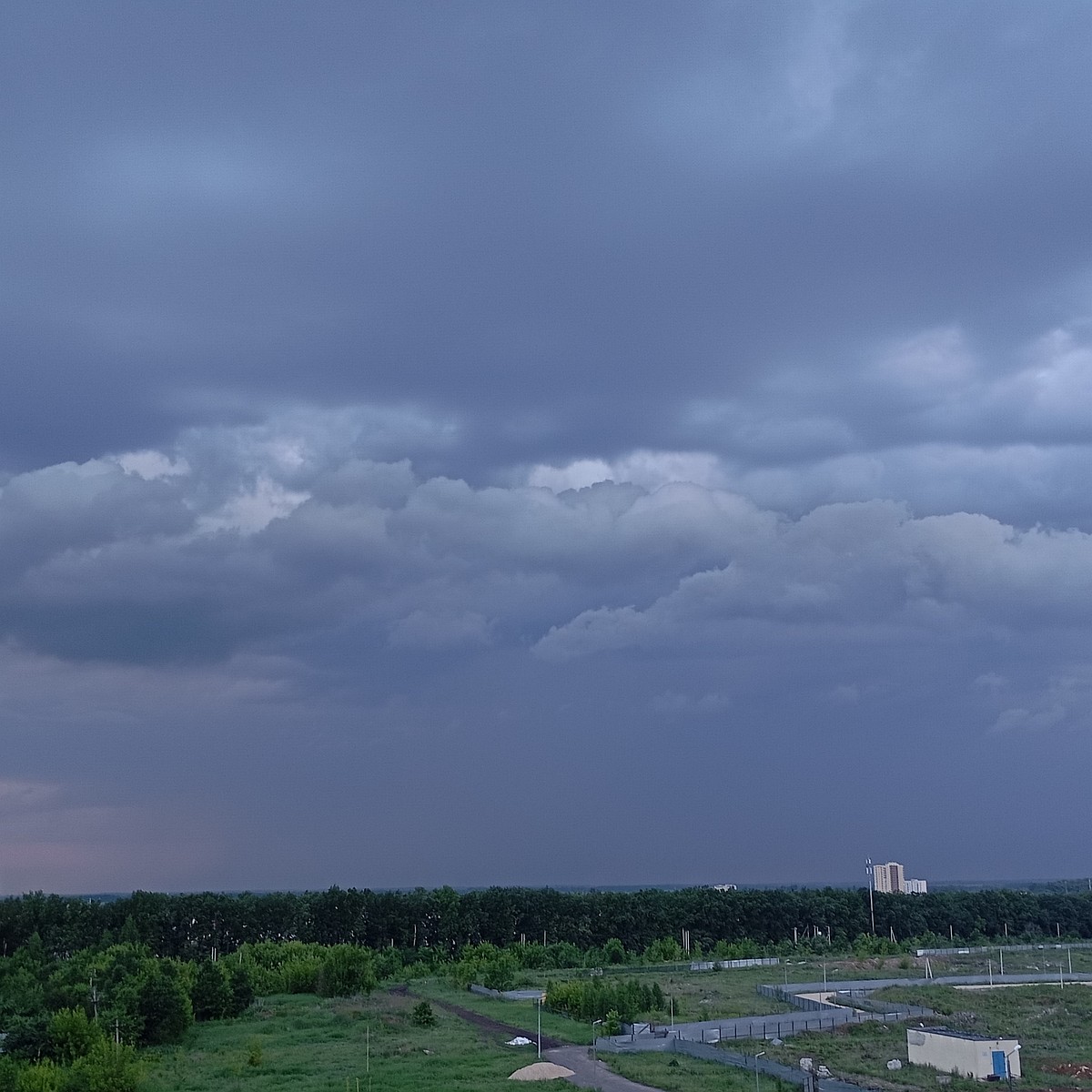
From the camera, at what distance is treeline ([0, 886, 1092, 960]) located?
106500 mm

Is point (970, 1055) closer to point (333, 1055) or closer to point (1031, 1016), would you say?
point (1031, 1016)

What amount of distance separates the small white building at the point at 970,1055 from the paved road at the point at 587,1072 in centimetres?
1296

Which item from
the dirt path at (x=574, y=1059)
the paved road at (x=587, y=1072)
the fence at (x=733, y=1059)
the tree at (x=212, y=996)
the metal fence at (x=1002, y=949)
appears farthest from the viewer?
the metal fence at (x=1002, y=949)

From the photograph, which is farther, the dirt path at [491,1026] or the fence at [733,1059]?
the dirt path at [491,1026]

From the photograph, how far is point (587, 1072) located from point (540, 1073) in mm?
2975

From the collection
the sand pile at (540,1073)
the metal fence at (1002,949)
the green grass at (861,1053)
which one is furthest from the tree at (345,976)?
the metal fence at (1002,949)

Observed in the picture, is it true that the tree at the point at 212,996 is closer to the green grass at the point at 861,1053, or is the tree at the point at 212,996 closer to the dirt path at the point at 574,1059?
the dirt path at the point at 574,1059

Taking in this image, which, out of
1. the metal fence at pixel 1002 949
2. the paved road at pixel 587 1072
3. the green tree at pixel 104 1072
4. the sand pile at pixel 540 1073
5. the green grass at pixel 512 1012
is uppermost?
the green tree at pixel 104 1072

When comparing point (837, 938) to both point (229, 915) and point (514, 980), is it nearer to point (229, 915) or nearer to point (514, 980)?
point (514, 980)

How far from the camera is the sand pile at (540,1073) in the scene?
155 ft

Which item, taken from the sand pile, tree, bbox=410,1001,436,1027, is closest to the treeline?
tree, bbox=410,1001,436,1027

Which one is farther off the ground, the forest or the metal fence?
the forest

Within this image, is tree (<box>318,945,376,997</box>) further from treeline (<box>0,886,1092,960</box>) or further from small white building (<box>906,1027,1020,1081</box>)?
small white building (<box>906,1027,1020,1081</box>)

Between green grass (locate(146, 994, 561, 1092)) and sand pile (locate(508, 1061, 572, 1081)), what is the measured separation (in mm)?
749
